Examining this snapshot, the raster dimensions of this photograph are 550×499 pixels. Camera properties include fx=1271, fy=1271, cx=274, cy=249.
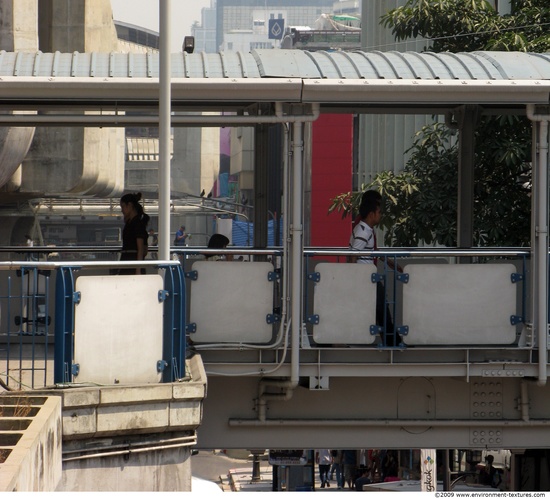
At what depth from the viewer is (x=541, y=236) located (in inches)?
496

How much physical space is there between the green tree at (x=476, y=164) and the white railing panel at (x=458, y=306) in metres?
5.24

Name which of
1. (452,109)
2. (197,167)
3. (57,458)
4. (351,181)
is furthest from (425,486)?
(197,167)

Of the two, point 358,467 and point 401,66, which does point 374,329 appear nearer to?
point 401,66

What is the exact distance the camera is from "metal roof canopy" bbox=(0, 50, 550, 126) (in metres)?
12.2

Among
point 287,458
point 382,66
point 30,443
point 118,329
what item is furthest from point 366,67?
point 287,458

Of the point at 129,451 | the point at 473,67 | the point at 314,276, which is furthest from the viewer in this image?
the point at 473,67

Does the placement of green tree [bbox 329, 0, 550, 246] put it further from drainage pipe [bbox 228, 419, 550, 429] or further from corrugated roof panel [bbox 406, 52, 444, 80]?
drainage pipe [bbox 228, 419, 550, 429]

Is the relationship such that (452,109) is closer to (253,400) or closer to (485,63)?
(485,63)

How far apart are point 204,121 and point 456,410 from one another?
3968 millimetres

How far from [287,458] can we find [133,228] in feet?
63.6

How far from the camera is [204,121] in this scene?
1330 cm

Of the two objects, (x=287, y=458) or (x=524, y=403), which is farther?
(x=287, y=458)

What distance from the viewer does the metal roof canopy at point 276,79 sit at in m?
12.2

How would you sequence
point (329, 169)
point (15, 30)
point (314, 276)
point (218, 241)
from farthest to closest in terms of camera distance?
point (329, 169) → point (15, 30) → point (218, 241) → point (314, 276)
